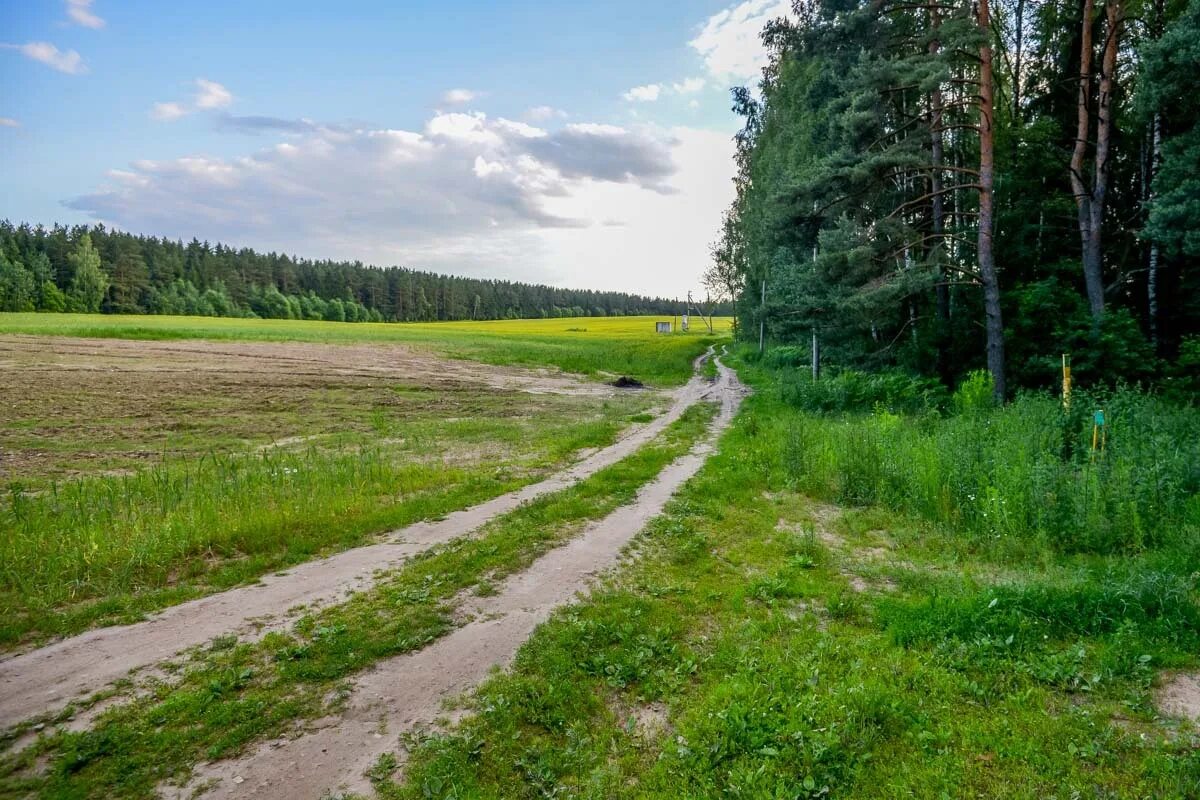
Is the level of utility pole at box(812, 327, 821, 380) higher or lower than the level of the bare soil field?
higher

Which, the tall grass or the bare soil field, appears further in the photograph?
the bare soil field

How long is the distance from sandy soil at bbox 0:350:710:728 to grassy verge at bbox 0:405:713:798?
0.37 metres

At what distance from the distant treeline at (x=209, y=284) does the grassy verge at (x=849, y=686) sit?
330ft

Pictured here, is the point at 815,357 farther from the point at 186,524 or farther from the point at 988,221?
the point at 186,524

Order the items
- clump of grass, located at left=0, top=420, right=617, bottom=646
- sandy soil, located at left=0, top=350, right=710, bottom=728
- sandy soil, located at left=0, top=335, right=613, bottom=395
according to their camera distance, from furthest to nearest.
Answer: sandy soil, located at left=0, top=335, right=613, bottom=395 → clump of grass, located at left=0, top=420, right=617, bottom=646 → sandy soil, located at left=0, top=350, right=710, bottom=728

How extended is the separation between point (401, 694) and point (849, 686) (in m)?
3.38

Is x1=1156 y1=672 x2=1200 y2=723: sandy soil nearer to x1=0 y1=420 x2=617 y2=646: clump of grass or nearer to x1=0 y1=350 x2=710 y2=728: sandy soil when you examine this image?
x1=0 y1=350 x2=710 y2=728: sandy soil

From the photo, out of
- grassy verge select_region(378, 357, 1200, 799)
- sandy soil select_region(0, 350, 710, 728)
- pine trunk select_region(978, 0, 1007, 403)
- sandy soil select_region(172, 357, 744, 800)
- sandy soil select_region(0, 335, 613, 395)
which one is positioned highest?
pine trunk select_region(978, 0, 1007, 403)

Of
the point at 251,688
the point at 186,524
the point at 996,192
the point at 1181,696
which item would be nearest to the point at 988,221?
the point at 996,192

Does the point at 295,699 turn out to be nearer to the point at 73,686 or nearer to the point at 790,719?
the point at 73,686

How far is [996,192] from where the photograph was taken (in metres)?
19.0

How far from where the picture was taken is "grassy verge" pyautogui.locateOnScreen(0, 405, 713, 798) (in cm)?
350

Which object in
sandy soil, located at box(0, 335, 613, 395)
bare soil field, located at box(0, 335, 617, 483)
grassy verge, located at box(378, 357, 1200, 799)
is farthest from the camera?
sandy soil, located at box(0, 335, 613, 395)

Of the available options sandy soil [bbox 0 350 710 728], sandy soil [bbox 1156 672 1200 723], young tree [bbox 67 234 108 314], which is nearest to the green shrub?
sandy soil [bbox 1156 672 1200 723]
